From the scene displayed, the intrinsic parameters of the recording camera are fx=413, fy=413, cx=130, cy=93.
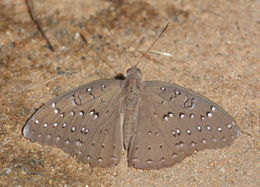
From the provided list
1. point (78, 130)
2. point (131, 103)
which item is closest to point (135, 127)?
point (131, 103)

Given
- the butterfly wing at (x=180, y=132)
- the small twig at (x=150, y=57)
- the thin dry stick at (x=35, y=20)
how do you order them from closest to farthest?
the butterfly wing at (x=180, y=132)
the small twig at (x=150, y=57)
the thin dry stick at (x=35, y=20)

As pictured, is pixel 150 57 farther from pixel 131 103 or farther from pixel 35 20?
pixel 35 20

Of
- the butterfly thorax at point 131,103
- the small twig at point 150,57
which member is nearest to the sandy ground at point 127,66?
the small twig at point 150,57

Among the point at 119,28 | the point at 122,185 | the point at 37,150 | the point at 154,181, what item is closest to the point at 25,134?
the point at 37,150

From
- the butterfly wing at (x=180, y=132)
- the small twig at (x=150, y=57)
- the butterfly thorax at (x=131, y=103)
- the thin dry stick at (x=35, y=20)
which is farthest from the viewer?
the thin dry stick at (x=35, y=20)

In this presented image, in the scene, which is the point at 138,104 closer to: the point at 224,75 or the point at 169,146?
the point at 169,146

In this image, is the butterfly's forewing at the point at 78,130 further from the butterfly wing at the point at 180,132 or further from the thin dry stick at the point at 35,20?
the thin dry stick at the point at 35,20

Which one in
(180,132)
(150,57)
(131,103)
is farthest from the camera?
(150,57)
